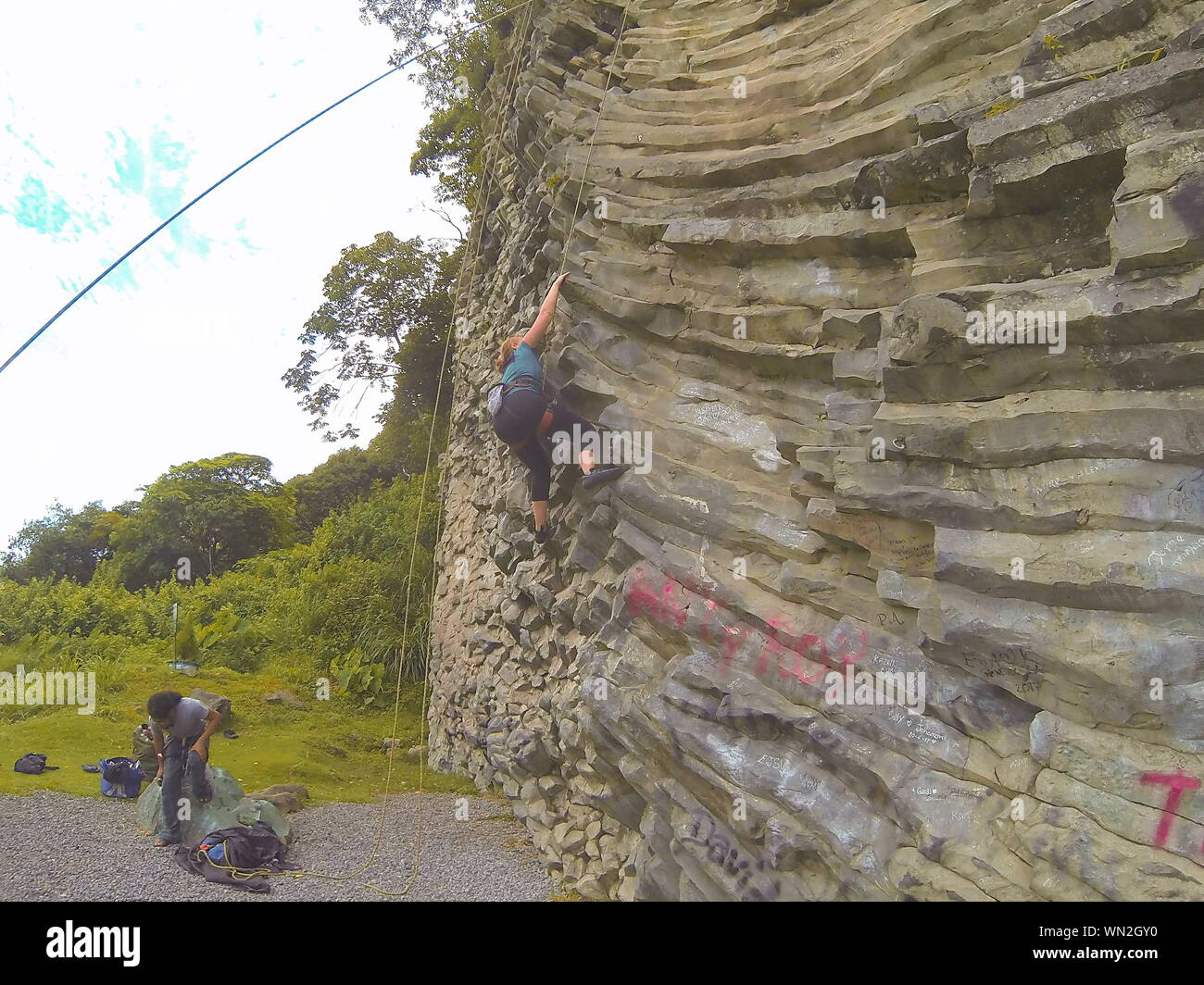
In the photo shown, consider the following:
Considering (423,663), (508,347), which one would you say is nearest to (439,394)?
(508,347)

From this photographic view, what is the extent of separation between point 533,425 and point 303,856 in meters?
4.76

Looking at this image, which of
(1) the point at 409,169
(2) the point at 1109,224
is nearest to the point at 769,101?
(2) the point at 1109,224

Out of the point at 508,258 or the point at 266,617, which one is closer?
the point at 508,258

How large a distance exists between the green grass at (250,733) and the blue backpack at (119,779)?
224mm

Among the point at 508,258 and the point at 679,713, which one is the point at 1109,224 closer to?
the point at 679,713

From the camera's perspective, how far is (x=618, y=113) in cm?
900

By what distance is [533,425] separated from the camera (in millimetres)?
7805

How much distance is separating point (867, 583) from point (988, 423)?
1.29 metres

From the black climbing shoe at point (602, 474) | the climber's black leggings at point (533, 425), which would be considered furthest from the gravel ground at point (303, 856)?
the climber's black leggings at point (533, 425)

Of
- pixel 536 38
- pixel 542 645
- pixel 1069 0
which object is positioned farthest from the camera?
pixel 536 38

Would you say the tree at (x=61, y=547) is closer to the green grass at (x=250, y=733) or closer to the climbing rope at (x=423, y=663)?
the green grass at (x=250, y=733)

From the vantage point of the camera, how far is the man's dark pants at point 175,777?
289 inches

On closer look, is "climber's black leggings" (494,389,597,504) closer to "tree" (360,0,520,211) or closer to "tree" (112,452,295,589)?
"tree" (360,0,520,211)

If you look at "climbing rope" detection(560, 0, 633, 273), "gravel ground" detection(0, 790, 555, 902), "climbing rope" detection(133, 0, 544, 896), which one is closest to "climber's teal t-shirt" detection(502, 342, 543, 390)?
"climbing rope" detection(560, 0, 633, 273)
